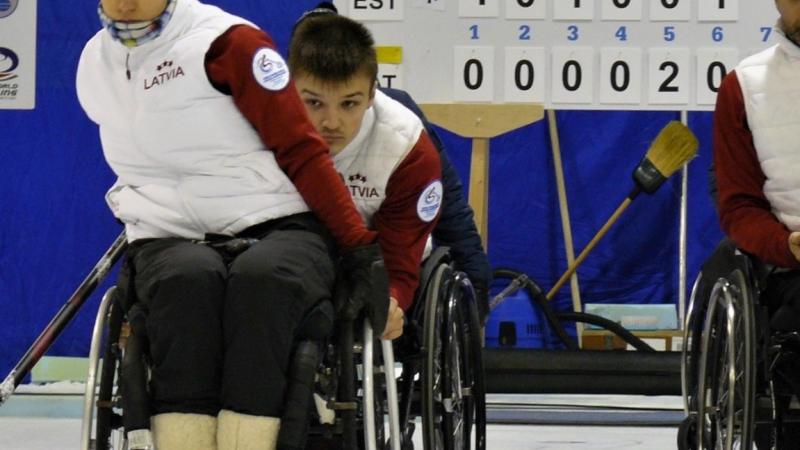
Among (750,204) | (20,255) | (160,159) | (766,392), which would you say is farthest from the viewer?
(20,255)

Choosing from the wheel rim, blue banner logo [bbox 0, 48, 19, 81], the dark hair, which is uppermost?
blue banner logo [bbox 0, 48, 19, 81]

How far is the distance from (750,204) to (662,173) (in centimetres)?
209

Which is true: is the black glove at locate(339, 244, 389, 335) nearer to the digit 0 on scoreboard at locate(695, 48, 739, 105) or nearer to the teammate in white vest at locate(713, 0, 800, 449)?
the teammate in white vest at locate(713, 0, 800, 449)

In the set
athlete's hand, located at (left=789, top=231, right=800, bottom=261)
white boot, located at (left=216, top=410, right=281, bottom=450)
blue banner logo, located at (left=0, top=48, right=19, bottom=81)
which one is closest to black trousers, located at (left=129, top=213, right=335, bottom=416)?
white boot, located at (left=216, top=410, right=281, bottom=450)

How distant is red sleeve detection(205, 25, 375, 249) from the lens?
239 centimetres

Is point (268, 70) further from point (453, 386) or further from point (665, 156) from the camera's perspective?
point (665, 156)

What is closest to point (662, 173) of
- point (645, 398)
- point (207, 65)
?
point (645, 398)

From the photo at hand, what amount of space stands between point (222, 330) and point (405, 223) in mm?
676

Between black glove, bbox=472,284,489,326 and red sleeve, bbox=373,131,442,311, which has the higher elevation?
red sleeve, bbox=373,131,442,311

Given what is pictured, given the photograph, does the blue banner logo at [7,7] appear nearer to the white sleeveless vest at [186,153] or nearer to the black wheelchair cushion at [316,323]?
the white sleeveless vest at [186,153]

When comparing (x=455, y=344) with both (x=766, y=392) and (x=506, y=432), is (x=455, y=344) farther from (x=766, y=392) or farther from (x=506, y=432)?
(x=506, y=432)

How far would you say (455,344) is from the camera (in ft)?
9.52

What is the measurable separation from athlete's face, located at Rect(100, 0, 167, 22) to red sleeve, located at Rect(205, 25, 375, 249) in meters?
0.11

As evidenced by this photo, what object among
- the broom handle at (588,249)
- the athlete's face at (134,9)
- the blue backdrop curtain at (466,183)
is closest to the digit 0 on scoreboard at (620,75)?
the blue backdrop curtain at (466,183)
